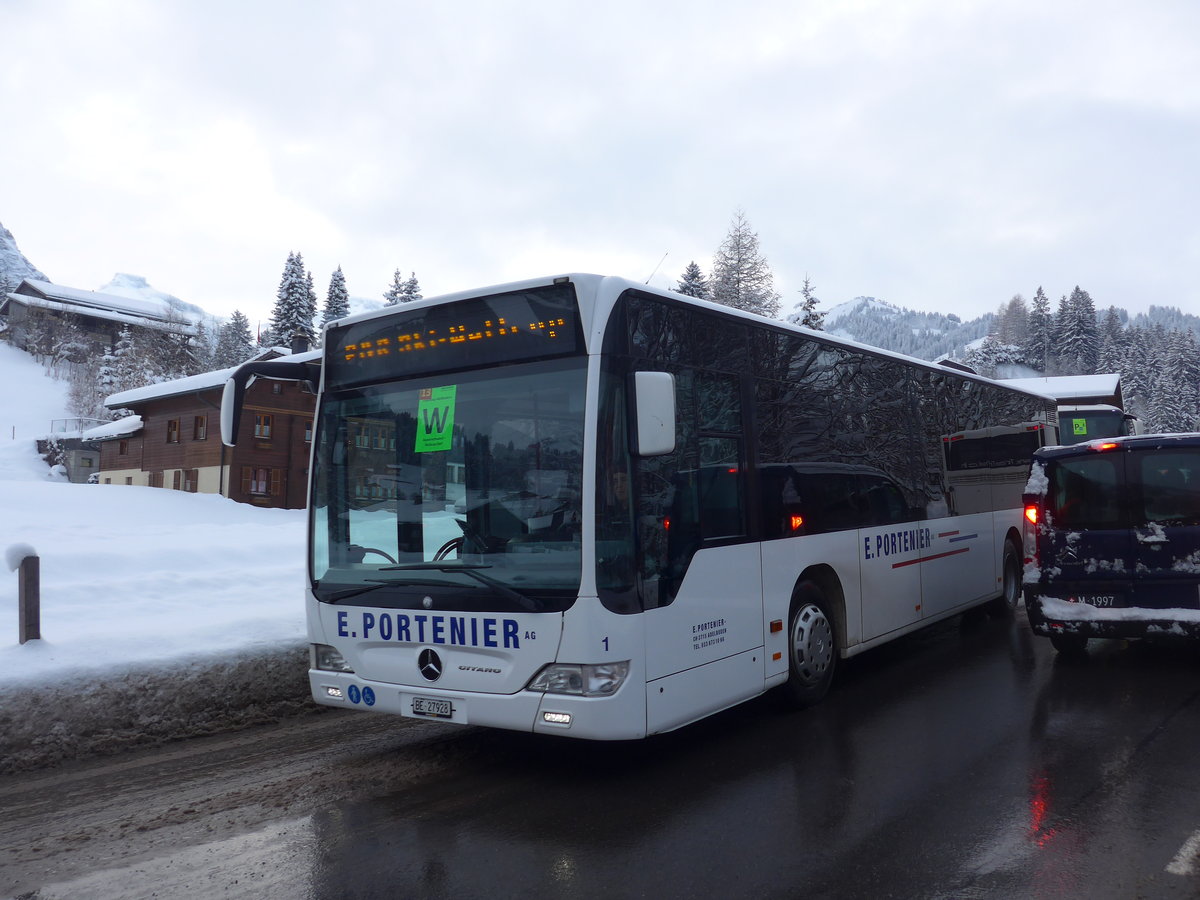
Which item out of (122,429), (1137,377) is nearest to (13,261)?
(122,429)

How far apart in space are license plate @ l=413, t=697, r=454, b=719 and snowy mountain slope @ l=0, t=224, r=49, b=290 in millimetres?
180439

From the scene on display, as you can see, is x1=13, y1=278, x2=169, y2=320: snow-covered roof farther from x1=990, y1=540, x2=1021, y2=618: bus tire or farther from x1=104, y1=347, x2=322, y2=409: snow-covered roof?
x1=990, y1=540, x2=1021, y2=618: bus tire

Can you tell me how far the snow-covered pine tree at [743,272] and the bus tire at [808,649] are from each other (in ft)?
153

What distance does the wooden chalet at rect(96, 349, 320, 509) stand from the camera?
44094 mm

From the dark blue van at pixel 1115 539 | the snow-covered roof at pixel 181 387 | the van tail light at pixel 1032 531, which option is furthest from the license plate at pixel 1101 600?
the snow-covered roof at pixel 181 387

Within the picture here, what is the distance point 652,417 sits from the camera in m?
5.08

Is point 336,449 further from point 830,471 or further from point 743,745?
point 830,471

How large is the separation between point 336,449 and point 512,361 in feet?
5.04

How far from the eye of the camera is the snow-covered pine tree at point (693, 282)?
2184 inches

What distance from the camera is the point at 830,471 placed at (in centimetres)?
744

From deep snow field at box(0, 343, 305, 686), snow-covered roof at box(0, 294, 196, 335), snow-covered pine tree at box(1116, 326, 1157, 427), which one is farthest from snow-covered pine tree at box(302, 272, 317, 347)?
snow-covered pine tree at box(1116, 326, 1157, 427)

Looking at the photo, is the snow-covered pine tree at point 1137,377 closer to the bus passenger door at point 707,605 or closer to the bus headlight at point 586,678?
the bus passenger door at point 707,605

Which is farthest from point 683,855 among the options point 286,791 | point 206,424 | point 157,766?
point 206,424

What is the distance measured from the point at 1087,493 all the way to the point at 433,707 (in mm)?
6108
